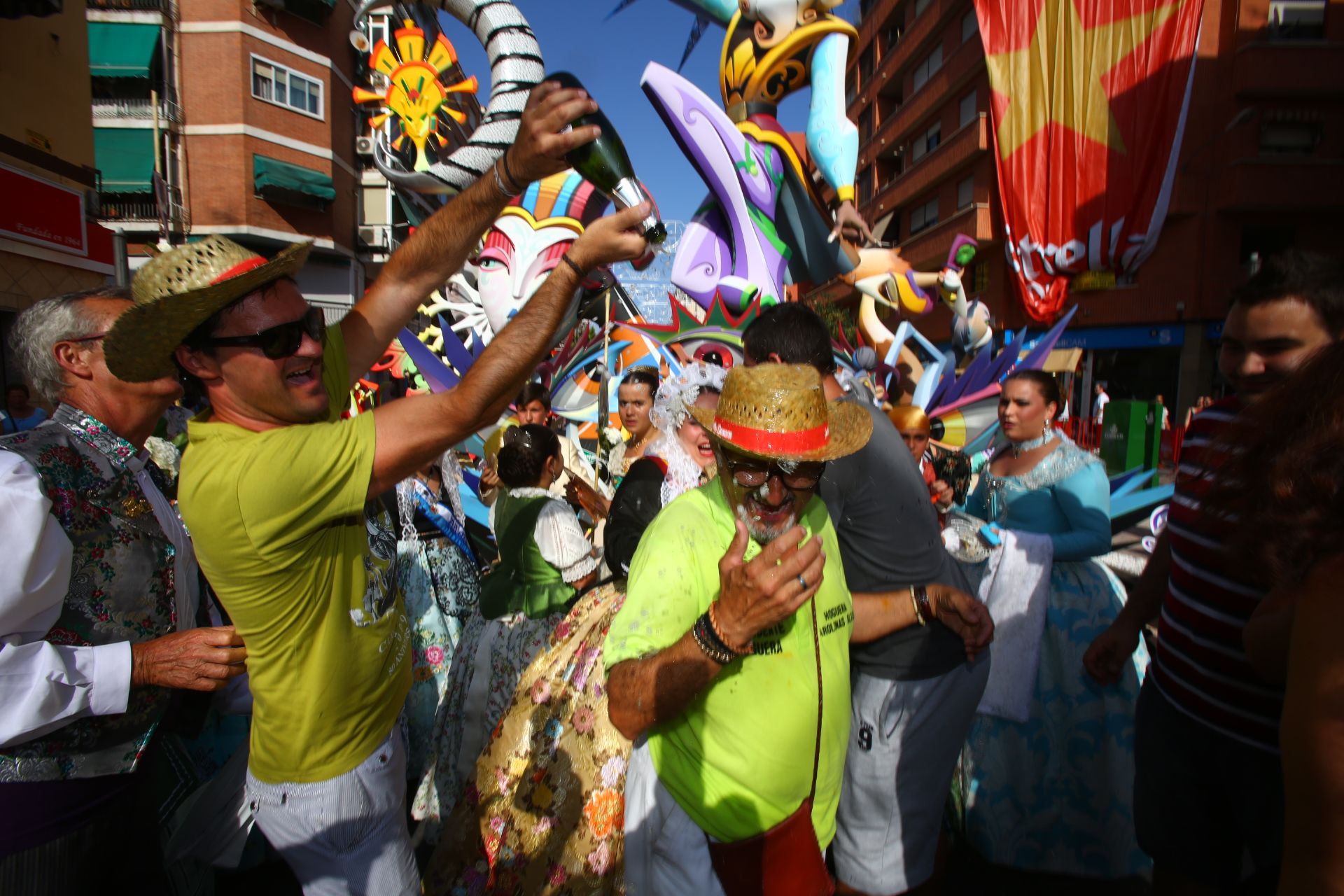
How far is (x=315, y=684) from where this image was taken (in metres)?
1.46

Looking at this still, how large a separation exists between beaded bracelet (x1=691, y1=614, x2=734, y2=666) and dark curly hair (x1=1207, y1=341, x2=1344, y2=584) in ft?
2.96

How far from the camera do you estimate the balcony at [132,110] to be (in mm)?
19781

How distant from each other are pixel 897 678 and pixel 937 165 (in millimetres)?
26584

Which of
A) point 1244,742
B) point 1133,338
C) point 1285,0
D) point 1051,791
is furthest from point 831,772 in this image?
point 1285,0

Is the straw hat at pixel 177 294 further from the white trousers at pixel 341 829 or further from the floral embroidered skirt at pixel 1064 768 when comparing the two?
the floral embroidered skirt at pixel 1064 768

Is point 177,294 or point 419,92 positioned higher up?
point 419,92

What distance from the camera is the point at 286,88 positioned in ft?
69.7

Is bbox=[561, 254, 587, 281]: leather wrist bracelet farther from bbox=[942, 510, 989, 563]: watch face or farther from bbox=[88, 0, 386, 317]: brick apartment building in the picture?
bbox=[88, 0, 386, 317]: brick apartment building

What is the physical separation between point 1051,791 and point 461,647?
247 centimetres

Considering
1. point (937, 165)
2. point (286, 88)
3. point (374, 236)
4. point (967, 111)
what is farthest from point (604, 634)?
point (937, 165)

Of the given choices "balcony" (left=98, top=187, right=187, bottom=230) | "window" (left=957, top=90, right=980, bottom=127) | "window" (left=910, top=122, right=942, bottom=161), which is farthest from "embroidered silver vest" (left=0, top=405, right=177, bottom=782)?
"window" (left=910, top=122, right=942, bottom=161)

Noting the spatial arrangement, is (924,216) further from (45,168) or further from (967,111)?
(45,168)

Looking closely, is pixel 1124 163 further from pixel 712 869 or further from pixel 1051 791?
pixel 712 869

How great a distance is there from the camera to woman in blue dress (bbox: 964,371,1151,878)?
2.52 meters
